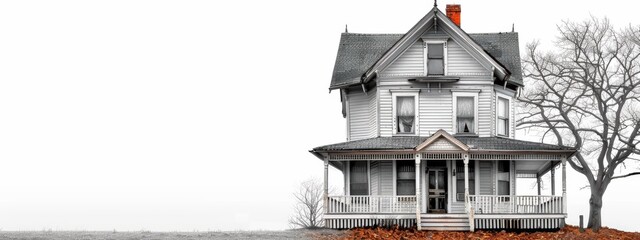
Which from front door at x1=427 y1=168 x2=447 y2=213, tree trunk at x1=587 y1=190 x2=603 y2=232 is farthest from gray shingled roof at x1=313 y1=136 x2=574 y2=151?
tree trunk at x1=587 y1=190 x2=603 y2=232

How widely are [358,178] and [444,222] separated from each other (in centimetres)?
506

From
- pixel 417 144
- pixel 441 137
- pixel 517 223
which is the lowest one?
pixel 517 223

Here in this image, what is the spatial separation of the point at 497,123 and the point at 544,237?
7.35 meters

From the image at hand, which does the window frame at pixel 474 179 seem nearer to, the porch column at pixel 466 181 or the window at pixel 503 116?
the porch column at pixel 466 181

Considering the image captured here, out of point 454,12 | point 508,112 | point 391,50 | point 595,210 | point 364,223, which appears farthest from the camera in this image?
point 595,210

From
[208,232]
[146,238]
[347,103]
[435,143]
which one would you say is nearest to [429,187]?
[435,143]

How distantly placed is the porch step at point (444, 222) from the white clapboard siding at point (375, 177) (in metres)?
3.30

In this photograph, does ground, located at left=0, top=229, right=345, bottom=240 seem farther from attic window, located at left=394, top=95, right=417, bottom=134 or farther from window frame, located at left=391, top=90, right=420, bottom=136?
attic window, located at left=394, top=95, right=417, bottom=134

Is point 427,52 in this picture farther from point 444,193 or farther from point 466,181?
point 466,181

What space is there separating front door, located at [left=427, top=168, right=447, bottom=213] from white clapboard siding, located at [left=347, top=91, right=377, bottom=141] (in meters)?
3.70

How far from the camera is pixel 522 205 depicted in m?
41.8

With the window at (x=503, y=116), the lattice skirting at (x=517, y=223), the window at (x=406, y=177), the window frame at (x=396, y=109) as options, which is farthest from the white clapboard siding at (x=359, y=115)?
the lattice skirting at (x=517, y=223)

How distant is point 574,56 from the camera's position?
52.7 metres

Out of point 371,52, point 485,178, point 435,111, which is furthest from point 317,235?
point 371,52
